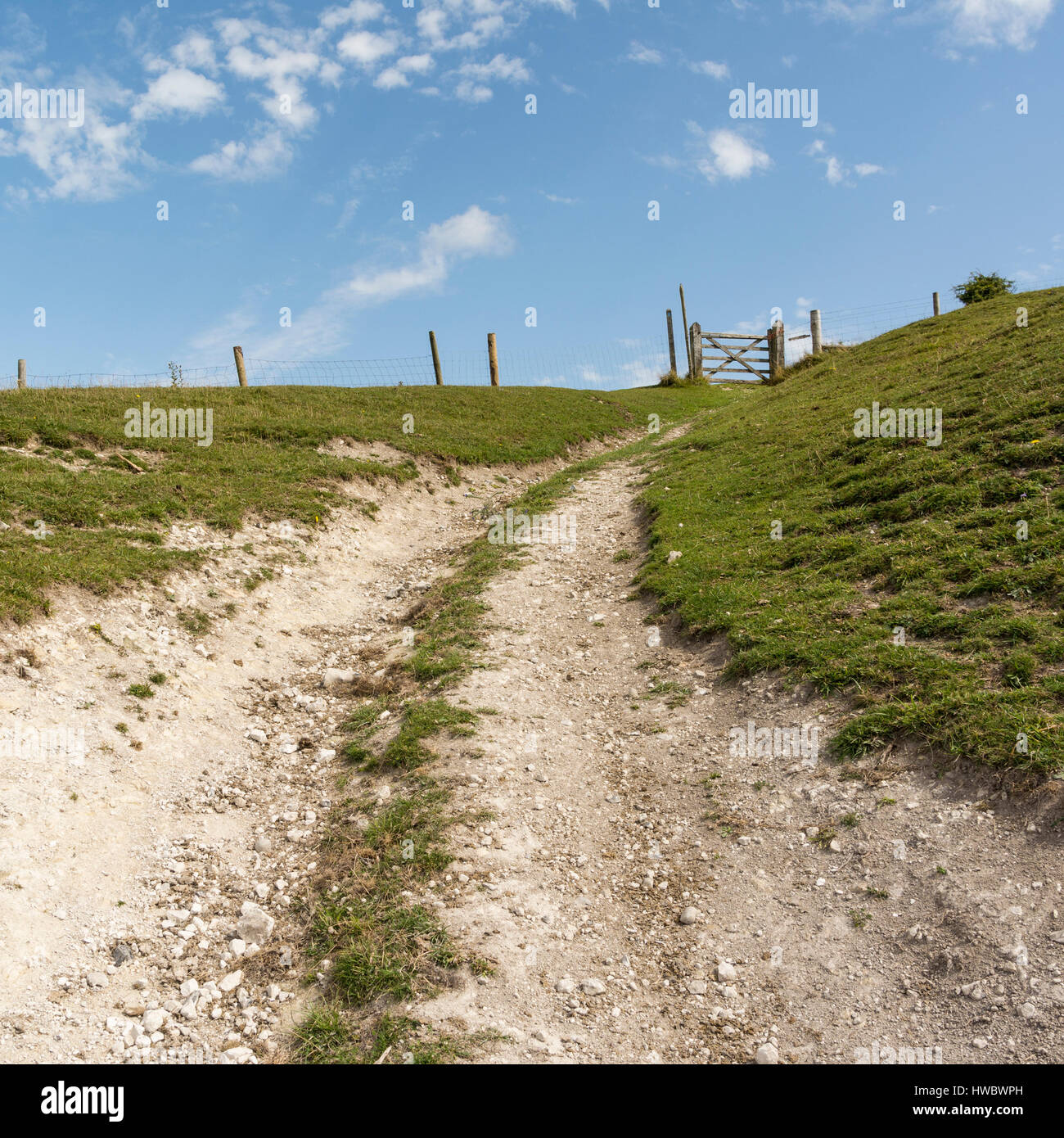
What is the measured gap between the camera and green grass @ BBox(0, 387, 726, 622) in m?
10.8

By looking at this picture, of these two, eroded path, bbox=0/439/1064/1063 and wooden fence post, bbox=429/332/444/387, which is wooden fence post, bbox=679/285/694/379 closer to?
wooden fence post, bbox=429/332/444/387

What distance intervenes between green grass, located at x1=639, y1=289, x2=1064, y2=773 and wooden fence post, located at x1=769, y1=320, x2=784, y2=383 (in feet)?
50.5

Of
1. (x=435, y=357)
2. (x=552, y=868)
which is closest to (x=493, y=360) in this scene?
(x=435, y=357)

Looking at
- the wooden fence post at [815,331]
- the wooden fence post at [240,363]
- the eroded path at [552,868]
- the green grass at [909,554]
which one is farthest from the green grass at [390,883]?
the wooden fence post at [815,331]

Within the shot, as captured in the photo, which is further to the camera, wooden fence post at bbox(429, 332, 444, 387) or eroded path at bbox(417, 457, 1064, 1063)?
wooden fence post at bbox(429, 332, 444, 387)

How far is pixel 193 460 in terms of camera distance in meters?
16.5

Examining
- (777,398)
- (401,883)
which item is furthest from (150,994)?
(777,398)

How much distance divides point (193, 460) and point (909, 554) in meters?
14.4

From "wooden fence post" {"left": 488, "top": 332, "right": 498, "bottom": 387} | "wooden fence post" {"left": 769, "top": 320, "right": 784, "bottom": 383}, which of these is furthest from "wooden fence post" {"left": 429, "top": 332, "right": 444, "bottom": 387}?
"wooden fence post" {"left": 769, "top": 320, "right": 784, "bottom": 383}

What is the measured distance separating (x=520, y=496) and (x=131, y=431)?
30.9 ft

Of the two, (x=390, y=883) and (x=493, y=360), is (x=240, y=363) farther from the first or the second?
(x=390, y=883)

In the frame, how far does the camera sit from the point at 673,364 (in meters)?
43.2

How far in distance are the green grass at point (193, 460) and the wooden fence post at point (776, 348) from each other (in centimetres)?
945
